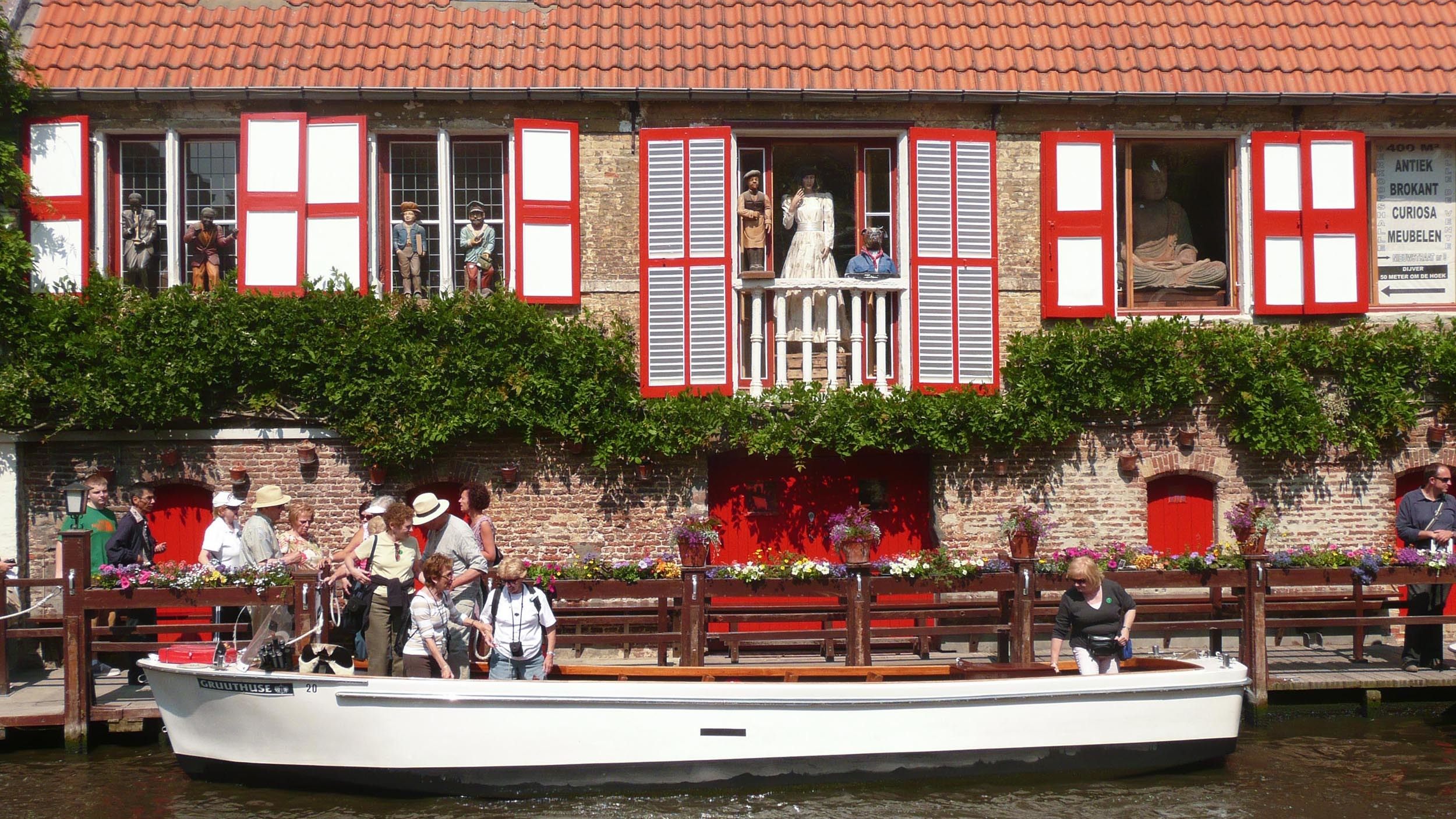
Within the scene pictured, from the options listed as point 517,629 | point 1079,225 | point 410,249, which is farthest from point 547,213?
point 1079,225

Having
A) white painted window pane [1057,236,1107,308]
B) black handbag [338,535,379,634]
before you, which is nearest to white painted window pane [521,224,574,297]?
black handbag [338,535,379,634]

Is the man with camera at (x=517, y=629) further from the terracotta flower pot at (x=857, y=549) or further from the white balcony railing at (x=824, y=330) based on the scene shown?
the white balcony railing at (x=824, y=330)

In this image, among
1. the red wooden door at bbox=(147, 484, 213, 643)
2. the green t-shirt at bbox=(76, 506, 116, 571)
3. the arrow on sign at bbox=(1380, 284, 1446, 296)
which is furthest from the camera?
the arrow on sign at bbox=(1380, 284, 1446, 296)

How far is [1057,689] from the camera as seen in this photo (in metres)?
9.30

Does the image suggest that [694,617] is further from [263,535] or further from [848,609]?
[263,535]

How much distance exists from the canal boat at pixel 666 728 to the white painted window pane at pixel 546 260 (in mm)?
4964

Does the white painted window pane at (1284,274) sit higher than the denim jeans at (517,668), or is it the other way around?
the white painted window pane at (1284,274)

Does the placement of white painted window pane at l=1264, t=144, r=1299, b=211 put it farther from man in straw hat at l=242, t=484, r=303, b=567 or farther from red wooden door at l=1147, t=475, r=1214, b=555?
man in straw hat at l=242, t=484, r=303, b=567

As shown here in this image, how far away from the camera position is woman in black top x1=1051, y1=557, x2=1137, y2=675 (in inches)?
378

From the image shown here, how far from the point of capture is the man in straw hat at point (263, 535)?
37.3 ft

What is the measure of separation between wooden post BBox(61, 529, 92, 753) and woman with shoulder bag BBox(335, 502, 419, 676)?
2.47 meters

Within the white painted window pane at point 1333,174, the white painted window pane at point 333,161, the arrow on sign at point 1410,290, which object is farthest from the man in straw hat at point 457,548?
the arrow on sign at point 1410,290

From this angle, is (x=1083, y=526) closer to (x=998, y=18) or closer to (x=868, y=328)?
(x=868, y=328)

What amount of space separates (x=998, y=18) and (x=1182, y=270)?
3.24 meters
